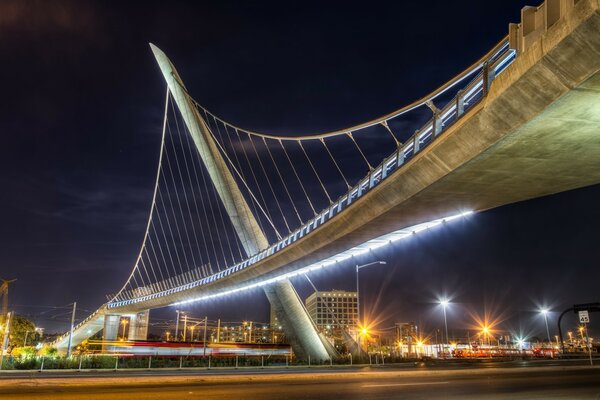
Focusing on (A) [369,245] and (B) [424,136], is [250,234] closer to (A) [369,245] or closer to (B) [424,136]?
(A) [369,245]

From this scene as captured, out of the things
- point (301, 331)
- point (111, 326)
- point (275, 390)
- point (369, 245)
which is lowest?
point (275, 390)

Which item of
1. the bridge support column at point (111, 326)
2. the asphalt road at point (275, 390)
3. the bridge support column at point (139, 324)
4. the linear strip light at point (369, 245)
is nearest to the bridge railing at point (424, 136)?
the linear strip light at point (369, 245)

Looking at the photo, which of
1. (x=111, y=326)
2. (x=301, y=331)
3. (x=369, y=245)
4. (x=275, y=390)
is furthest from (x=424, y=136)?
(x=111, y=326)

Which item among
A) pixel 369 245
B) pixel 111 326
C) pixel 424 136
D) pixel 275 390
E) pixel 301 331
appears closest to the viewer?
pixel 275 390

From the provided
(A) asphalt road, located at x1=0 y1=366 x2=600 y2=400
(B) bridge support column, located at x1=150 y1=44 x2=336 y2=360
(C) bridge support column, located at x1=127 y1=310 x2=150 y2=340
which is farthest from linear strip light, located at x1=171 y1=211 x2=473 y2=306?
(C) bridge support column, located at x1=127 y1=310 x2=150 y2=340

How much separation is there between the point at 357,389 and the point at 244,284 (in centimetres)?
3614

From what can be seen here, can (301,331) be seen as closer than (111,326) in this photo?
Yes

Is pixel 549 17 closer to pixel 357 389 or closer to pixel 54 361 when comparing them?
pixel 357 389

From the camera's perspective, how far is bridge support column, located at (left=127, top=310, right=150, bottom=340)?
10615 centimetres

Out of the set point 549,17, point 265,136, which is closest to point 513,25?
point 549,17

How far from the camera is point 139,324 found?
370ft

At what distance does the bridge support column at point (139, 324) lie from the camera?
348ft

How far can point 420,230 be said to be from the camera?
27953 mm

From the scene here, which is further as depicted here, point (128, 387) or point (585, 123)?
point (128, 387)
